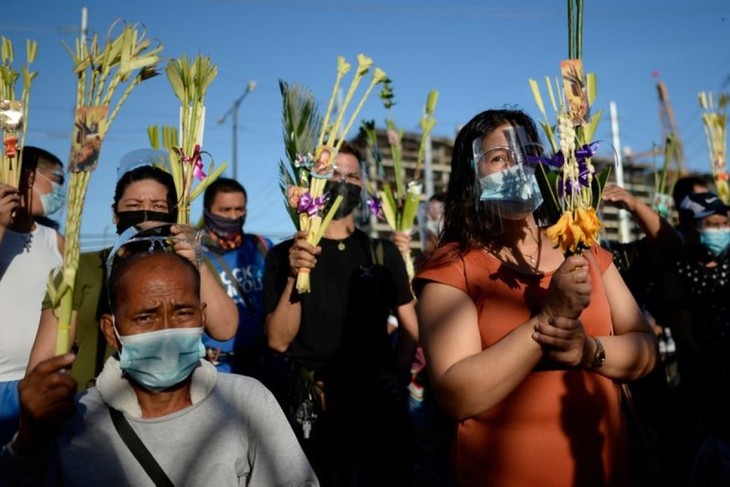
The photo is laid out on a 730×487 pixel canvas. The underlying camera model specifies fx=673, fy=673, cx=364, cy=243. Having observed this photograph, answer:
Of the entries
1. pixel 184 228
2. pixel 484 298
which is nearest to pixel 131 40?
pixel 184 228

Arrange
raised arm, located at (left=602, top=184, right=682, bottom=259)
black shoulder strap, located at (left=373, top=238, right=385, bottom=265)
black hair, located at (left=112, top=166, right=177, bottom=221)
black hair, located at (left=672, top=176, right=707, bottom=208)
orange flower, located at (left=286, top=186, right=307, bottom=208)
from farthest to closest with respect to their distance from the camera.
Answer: black hair, located at (left=672, top=176, right=707, bottom=208), raised arm, located at (left=602, top=184, right=682, bottom=259), black shoulder strap, located at (left=373, top=238, right=385, bottom=265), orange flower, located at (left=286, top=186, right=307, bottom=208), black hair, located at (left=112, top=166, right=177, bottom=221)

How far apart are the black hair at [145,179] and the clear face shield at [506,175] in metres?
1.74

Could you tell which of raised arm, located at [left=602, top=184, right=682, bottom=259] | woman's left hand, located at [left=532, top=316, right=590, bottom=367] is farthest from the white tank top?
raised arm, located at [left=602, top=184, right=682, bottom=259]

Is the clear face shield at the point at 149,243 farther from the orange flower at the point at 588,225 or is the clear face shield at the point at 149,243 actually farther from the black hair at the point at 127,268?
the orange flower at the point at 588,225

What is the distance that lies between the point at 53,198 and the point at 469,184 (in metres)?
2.42

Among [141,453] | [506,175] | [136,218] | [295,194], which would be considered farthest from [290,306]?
[506,175]

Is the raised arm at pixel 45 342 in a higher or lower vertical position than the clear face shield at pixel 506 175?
lower

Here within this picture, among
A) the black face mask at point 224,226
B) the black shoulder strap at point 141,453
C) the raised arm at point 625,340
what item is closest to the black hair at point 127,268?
the black shoulder strap at point 141,453

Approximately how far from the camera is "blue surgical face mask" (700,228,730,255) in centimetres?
471

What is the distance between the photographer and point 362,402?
3.62 m

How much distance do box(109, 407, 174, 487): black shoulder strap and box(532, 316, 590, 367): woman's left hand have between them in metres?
1.17

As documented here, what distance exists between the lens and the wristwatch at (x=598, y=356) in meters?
2.02

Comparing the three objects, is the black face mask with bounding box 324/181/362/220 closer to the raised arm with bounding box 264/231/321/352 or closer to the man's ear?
the raised arm with bounding box 264/231/321/352

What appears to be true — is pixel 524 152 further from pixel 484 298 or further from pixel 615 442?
pixel 615 442
